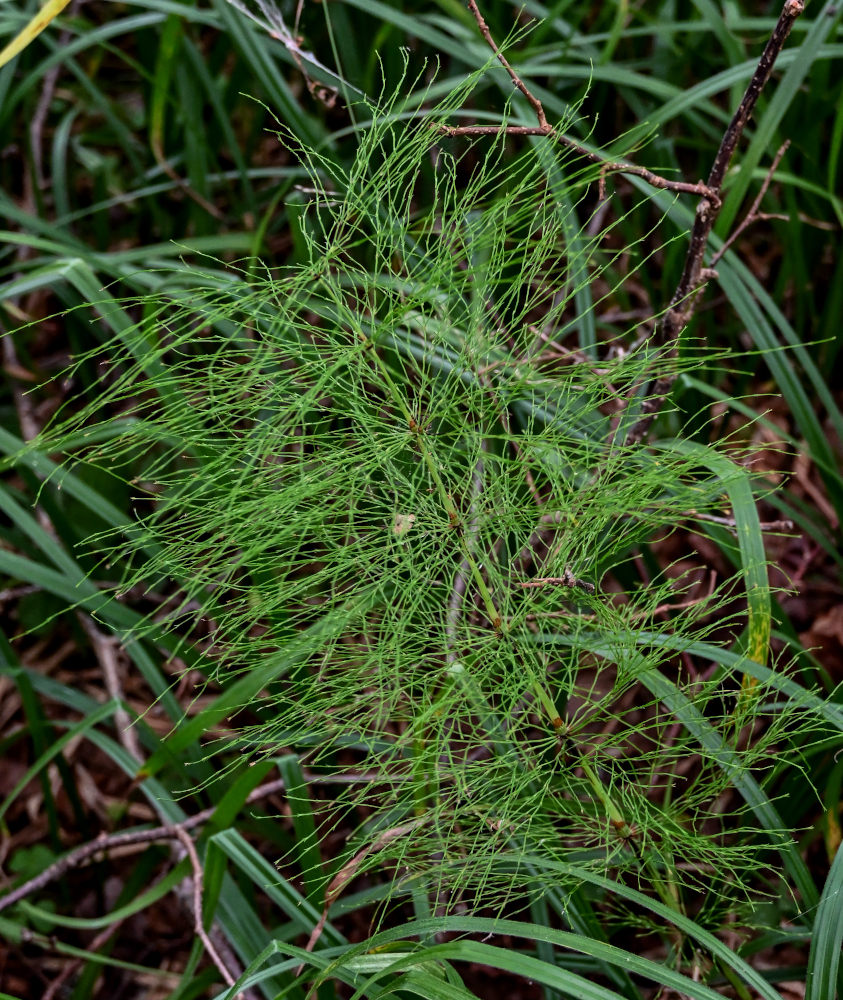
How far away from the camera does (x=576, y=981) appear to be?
38.5 inches

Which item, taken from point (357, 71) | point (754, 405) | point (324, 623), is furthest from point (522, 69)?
point (324, 623)

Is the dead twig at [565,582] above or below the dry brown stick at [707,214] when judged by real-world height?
below

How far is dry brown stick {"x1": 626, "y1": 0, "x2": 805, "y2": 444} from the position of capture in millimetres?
1104

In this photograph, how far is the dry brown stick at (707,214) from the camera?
1.10 meters

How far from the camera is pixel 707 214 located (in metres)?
1.22

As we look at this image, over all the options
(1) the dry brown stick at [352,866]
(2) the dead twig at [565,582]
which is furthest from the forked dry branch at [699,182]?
(1) the dry brown stick at [352,866]

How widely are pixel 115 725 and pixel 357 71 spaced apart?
4.83ft

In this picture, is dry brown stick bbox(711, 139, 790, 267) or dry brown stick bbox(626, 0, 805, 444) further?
dry brown stick bbox(711, 139, 790, 267)

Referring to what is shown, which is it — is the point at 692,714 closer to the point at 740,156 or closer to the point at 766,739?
the point at 766,739

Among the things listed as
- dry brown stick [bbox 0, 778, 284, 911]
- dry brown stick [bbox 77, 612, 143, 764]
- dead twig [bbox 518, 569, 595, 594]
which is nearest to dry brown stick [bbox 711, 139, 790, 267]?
dead twig [bbox 518, 569, 595, 594]

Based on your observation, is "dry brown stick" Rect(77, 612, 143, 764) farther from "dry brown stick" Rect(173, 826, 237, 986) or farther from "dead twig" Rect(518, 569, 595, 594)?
"dead twig" Rect(518, 569, 595, 594)

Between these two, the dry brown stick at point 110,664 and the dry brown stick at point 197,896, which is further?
the dry brown stick at point 110,664

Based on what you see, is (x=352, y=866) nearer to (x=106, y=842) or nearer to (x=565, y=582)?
(x=565, y=582)

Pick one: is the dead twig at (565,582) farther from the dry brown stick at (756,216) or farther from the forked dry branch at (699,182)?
the dry brown stick at (756,216)
